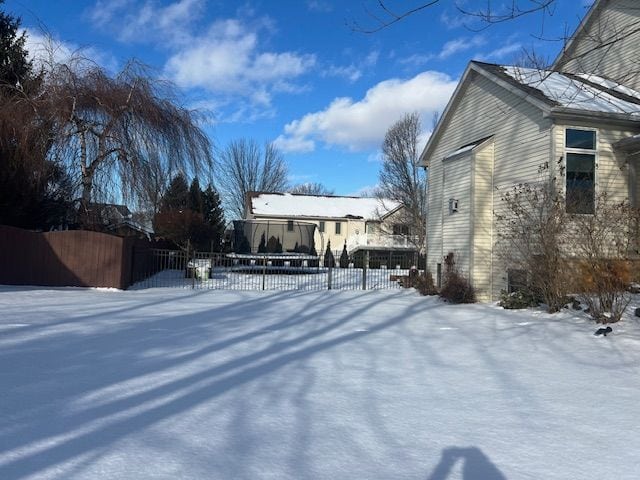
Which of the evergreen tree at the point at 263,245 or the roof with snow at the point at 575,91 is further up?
the roof with snow at the point at 575,91

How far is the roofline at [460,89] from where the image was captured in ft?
42.0

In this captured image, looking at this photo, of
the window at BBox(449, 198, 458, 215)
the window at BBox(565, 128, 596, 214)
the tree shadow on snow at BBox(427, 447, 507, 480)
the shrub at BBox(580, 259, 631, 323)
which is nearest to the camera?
the tree shadow on snow at BBox(427, 447, 507, 480)

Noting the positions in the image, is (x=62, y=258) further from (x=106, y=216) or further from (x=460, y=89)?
(x=460, y=89)

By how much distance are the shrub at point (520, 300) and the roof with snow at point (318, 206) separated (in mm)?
29534

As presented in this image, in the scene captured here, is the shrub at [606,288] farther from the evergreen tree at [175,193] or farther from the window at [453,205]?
the evergreen tree at [175,193]

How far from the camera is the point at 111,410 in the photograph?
14.6ft

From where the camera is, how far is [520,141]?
539 inches

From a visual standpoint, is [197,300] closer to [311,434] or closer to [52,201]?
[52,201]

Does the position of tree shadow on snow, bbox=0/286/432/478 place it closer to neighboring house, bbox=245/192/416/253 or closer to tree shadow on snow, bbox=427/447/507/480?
tree shadow on snow, bbox=427/447/507/480

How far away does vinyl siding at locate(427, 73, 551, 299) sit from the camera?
1324 cm

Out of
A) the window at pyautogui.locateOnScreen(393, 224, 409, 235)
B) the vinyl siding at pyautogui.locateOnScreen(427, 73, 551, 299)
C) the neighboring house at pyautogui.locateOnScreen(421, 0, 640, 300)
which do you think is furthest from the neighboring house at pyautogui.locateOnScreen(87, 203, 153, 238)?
the window at pyautogui.locateOnScreen(393, 224, 409, 235)

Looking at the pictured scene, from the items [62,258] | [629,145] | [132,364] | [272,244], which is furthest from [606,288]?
[272,244]

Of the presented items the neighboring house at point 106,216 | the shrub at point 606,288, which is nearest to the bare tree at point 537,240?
the shrub at point 606,288

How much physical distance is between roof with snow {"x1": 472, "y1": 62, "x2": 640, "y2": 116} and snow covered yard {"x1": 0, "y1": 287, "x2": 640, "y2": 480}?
567 centimetres
